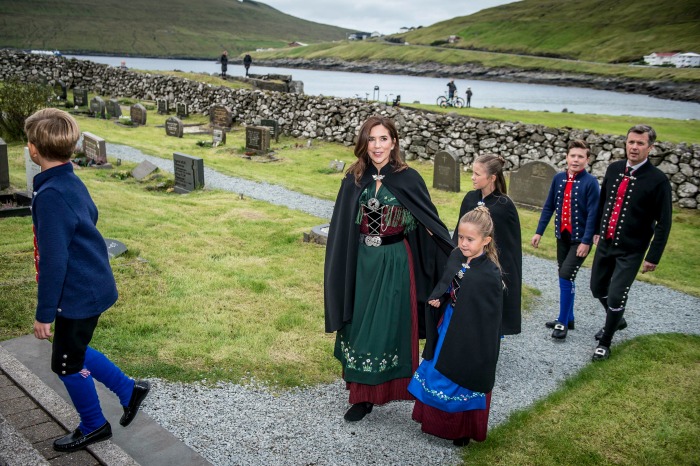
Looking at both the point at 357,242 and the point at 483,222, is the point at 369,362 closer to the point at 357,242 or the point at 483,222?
the point at 357,242

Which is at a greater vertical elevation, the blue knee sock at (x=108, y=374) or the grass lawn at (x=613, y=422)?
the blue knee sock at (x=108, y=374)

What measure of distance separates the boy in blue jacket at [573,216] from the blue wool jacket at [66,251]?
5.07 m

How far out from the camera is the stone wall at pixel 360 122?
14602 millimetres

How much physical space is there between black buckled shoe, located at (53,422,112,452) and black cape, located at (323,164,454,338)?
Answer: 6.31 ft

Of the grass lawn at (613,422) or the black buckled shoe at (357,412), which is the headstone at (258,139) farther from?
the black buckled shoe at (357,412)

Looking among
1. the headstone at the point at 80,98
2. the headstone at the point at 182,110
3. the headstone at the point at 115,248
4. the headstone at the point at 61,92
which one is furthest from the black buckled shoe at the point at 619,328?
the headstone at the point at 61,92

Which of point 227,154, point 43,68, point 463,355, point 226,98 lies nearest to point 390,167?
point 463,355

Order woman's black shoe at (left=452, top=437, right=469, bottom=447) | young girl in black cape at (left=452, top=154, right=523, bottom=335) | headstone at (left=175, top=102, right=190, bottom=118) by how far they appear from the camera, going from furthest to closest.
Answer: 1. headstone at (left=175, top=102, right=190, bottom=118)
2. young girl in black cape at (left=452, top=154, right=523, bottom=335)
3. woman's black shoe at (left=452, top=437, right=469, bottom=447)

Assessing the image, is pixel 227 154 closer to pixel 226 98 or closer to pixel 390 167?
pixel 226 98

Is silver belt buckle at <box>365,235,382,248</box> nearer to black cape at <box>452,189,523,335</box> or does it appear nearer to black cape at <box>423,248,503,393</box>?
black cape at <box>423,248,503,393</box>

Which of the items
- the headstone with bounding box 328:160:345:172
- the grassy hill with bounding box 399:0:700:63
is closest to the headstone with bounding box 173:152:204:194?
the headstone with bounding box 328:160:345:172

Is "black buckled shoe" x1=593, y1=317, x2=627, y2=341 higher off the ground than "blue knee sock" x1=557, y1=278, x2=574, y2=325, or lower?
lower

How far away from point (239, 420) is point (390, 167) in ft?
8.46

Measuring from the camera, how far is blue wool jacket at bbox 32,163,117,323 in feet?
11.4
